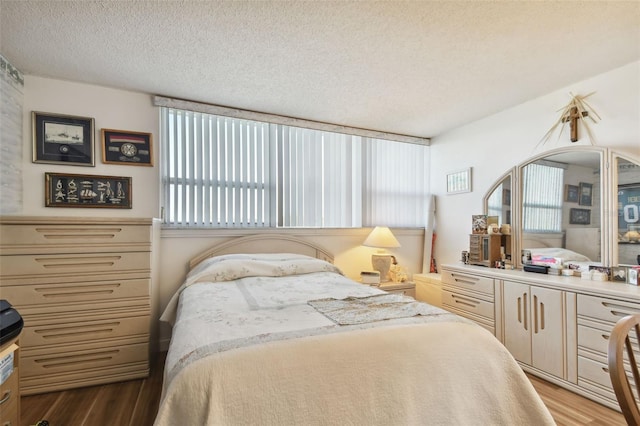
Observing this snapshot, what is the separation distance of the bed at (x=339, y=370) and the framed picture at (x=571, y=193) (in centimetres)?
190

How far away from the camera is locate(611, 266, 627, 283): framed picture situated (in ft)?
6.88

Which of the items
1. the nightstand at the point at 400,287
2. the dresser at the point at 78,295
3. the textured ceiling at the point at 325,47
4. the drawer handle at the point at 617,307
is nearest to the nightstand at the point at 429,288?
the nightstand at the point at 400,287

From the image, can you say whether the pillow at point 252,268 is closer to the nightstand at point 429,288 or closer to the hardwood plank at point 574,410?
the nightstand at point 429,288

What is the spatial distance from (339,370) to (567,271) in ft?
7.86

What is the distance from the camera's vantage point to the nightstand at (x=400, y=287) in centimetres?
319

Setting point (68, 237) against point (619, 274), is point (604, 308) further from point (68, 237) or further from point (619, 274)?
point (68, 237)

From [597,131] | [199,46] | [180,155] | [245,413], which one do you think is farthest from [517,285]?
[180,155]

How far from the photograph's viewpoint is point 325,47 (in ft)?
6.51

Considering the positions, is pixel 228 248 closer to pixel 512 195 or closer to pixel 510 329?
pixel 510 329

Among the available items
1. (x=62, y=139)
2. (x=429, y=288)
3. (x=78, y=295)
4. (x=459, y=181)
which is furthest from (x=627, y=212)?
(x=62, y=139)

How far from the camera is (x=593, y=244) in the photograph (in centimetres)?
230

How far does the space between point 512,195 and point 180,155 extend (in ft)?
10.8

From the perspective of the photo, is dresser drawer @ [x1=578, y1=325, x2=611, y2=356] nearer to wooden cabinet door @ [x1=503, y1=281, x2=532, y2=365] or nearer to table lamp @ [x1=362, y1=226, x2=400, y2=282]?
wooden cabinet door @ [x1=503, y1=281, x2=532, y2=365]

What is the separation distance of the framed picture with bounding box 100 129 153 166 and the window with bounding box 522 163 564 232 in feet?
11.7
